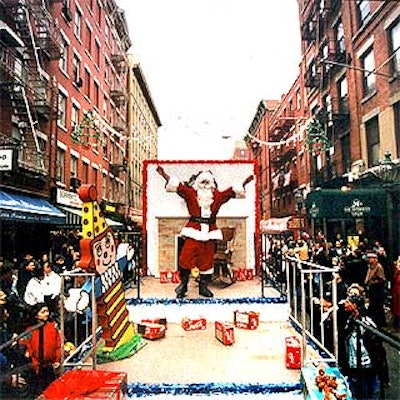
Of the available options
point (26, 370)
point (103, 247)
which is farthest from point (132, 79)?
point (26, 370)

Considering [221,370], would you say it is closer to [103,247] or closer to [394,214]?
[103,247]

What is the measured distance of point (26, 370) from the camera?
237cm

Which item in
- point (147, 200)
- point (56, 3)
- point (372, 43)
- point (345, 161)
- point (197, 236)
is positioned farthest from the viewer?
point (197, 236)

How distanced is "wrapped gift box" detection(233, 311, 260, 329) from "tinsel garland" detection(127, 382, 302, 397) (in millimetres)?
1192

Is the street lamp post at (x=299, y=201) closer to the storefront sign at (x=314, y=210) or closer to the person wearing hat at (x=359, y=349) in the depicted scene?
the storefront sign at (x=314, y=210)

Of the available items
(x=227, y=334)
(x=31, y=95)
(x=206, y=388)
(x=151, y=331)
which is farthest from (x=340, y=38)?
(x=151, y=331)

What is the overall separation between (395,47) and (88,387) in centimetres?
145

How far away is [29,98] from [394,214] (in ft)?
4.46

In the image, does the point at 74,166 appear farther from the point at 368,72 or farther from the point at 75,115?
the point at 368,72

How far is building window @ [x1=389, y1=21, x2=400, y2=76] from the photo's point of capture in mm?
1162

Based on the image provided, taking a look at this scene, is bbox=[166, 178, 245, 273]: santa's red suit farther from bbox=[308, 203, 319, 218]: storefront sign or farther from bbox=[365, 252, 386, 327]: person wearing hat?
bbox=[308, 203, 319, 218]: storefront sign

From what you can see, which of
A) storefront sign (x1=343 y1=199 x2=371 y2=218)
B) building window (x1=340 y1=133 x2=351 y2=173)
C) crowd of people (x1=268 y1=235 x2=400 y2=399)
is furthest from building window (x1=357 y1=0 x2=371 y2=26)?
crowd of people (x1=268 y1=235 x2=400 y2=399)

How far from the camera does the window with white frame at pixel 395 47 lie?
116 cm

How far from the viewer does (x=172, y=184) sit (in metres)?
3.59
